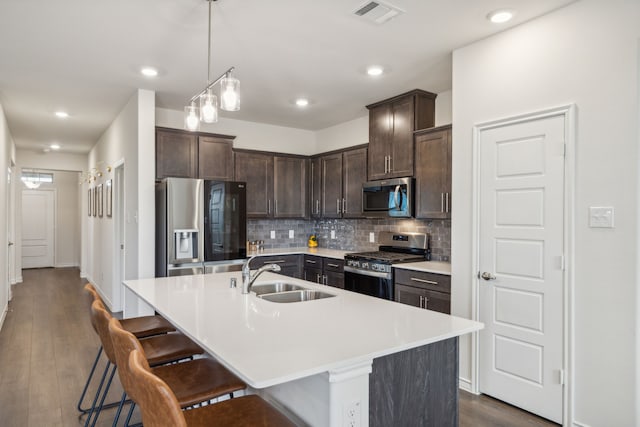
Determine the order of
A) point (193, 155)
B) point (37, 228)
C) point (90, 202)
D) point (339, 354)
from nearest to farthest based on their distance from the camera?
point (339, 354), point (193, 155), point (90, 202), point (37, 228)

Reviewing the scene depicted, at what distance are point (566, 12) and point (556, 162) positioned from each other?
0.90 meters

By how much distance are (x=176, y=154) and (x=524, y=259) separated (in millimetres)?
3568

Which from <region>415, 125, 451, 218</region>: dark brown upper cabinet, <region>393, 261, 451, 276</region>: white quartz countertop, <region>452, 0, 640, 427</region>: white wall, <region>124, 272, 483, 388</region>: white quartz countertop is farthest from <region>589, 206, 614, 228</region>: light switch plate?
<region>415, 125, 451, 218</region>: dark brown upper cabinet

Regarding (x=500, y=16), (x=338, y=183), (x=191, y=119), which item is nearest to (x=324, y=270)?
(x=338, y=183)

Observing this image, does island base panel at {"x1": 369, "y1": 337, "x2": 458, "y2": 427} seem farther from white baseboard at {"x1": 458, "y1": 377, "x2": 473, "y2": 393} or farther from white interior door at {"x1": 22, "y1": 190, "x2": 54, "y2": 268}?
white interior door at {"x1": 22, "y1": 190, "x2": 54, "y2": 268}

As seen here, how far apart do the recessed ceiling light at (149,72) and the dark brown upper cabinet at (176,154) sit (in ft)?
2.72

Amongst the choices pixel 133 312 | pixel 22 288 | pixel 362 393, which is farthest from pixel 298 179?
pixel 22 288

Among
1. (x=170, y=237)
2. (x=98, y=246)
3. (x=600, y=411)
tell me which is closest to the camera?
(x=600, y=411)

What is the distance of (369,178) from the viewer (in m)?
4.68

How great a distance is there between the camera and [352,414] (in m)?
1.44

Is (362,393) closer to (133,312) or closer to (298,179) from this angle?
(133,312)

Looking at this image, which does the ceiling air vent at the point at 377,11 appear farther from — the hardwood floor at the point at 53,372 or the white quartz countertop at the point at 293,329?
the hardwood floor at the point at 53,372

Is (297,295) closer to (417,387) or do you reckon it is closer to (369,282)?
(417,387)

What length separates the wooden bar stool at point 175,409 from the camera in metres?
1.17
